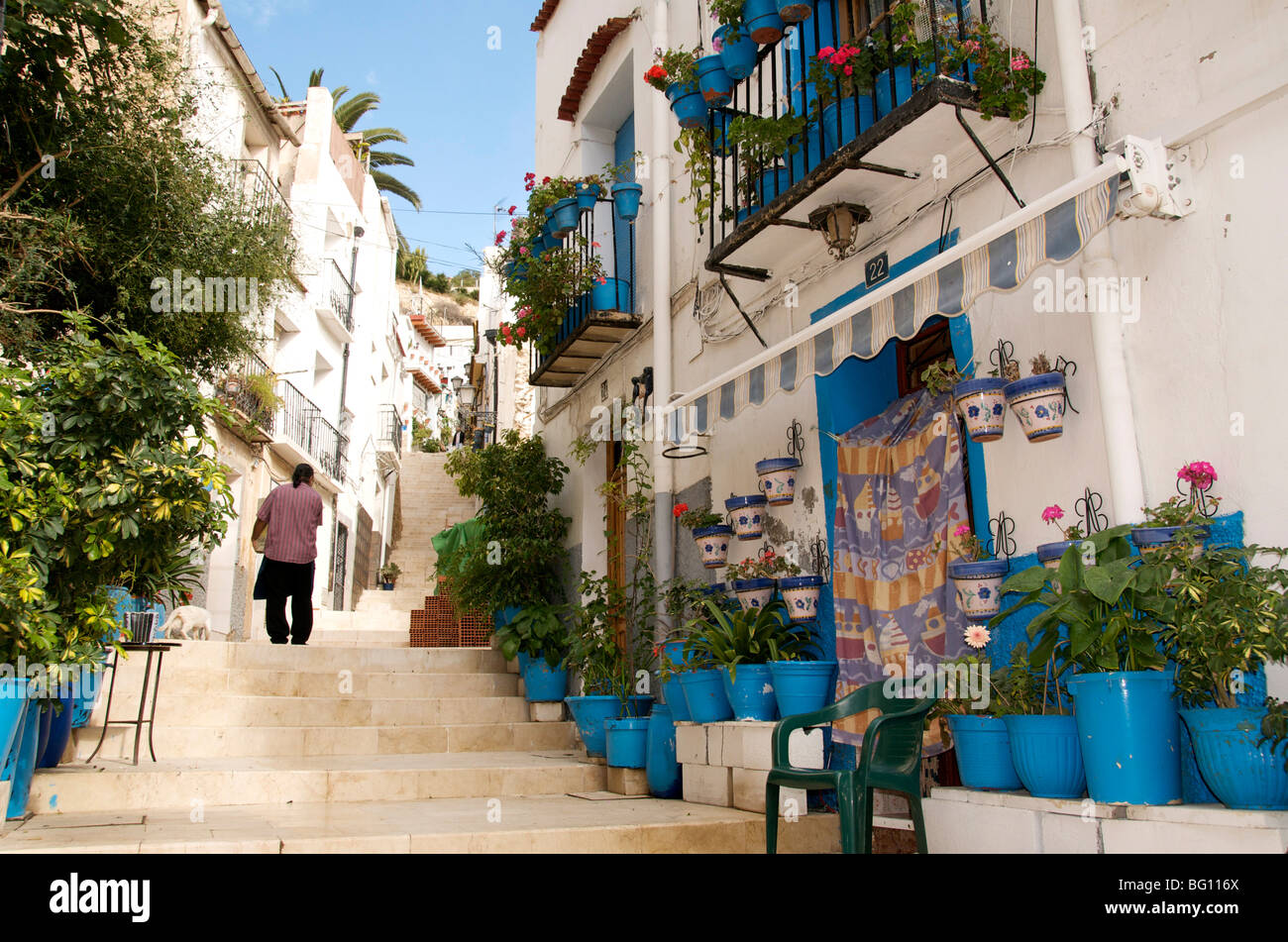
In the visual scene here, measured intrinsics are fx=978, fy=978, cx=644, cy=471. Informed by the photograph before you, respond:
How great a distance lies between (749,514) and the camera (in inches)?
239

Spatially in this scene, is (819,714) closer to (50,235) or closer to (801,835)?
(801,835)

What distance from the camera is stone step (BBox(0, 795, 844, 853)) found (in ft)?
13.8

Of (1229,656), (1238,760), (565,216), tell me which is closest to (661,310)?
(565,216)

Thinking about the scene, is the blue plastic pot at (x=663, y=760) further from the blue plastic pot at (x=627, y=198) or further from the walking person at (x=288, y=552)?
the walking person at (x=288, y=552)

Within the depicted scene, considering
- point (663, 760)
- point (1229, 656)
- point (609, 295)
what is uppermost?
point (609, 295)

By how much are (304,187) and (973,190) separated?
58.8ft

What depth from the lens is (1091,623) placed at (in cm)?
330

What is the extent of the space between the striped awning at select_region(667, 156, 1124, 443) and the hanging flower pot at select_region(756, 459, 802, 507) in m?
0.40

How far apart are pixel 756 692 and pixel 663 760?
1.10 meters

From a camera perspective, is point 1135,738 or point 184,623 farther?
point 184,623

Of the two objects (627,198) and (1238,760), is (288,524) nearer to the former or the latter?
(627,198)

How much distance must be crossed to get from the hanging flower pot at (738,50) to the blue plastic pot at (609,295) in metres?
2.72

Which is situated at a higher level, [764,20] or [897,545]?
[764,20]
